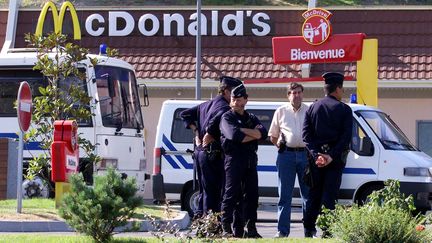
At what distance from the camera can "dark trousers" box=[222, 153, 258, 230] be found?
11938 mm

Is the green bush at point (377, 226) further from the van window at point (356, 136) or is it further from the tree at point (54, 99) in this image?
the tree at point (54, 99)

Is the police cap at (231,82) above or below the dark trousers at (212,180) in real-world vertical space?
above

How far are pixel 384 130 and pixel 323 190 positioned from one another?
6517mm

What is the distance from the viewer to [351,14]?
90.9ft

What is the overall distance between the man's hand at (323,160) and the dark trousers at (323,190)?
0.29 feet

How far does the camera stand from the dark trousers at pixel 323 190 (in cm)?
1205

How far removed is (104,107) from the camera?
20.4 metres

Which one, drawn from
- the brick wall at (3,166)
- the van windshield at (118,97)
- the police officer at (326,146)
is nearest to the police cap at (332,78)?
the police officer at (326,146)

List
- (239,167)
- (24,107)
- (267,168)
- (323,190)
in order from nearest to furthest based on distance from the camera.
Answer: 1. (239,167)
2. (323,190)
3. (24,107)
4. (267,168)

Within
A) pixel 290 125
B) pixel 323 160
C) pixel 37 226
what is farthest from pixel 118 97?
pixel 323 160

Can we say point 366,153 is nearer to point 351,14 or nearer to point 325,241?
point 325,241

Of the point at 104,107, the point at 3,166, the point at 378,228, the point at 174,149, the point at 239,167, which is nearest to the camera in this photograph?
the point at 378,228

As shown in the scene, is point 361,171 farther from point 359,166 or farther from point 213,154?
point 213,154

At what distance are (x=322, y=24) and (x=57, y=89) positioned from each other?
8.71 meters
